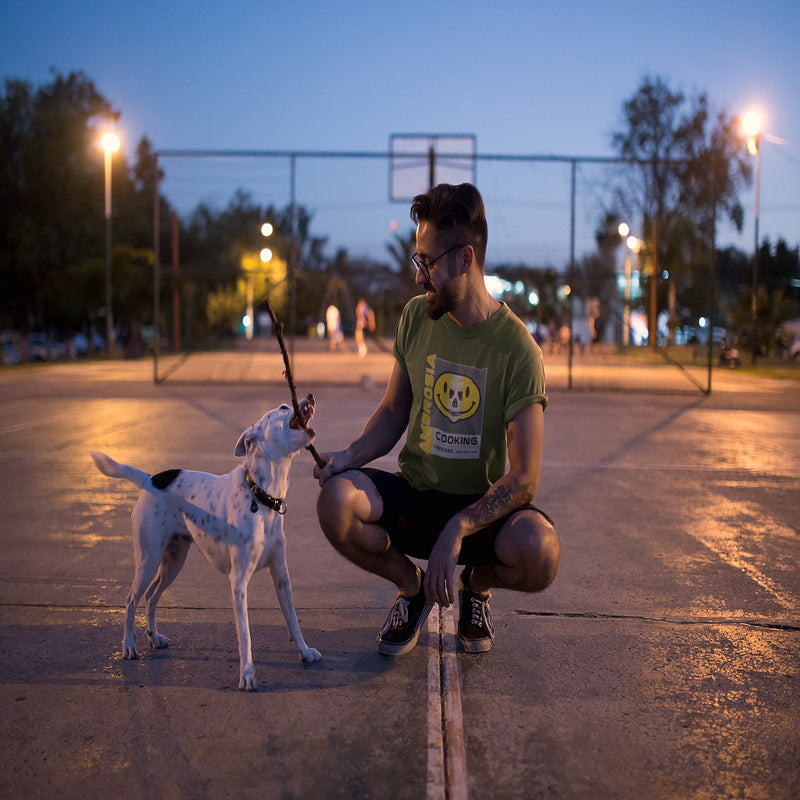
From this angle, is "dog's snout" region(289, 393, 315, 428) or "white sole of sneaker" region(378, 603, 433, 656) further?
"white sole of sneaker" region(378, 603, 433, 656)

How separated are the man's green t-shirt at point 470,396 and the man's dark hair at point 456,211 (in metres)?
0.36

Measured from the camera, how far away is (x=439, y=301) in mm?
3381

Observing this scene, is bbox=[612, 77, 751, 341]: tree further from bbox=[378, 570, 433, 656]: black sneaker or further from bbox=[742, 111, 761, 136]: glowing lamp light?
bbox=[378, 570, 433, 656]: black sneaker

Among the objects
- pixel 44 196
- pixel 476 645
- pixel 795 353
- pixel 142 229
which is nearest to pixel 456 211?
pixel 476 645

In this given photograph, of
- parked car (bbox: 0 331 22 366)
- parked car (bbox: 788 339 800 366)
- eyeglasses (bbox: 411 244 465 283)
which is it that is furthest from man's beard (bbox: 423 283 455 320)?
parked car (bbox: 0 331 22 366)

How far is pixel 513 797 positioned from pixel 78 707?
1526 mm

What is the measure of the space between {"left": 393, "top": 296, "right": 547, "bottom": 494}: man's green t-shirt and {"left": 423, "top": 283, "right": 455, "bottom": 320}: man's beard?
0.16 m

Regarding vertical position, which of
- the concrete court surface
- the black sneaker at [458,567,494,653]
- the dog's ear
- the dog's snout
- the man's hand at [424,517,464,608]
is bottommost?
the concrete court surface

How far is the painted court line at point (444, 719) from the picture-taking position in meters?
2.42

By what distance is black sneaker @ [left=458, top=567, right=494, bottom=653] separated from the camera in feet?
11.3

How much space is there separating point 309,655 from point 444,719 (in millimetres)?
692

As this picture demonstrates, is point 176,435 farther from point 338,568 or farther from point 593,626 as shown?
point 593,626

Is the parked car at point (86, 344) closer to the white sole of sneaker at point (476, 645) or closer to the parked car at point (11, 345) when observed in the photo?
the parked car at point (11, 345)

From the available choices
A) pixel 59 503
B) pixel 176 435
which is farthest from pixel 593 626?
pixel 176 435
